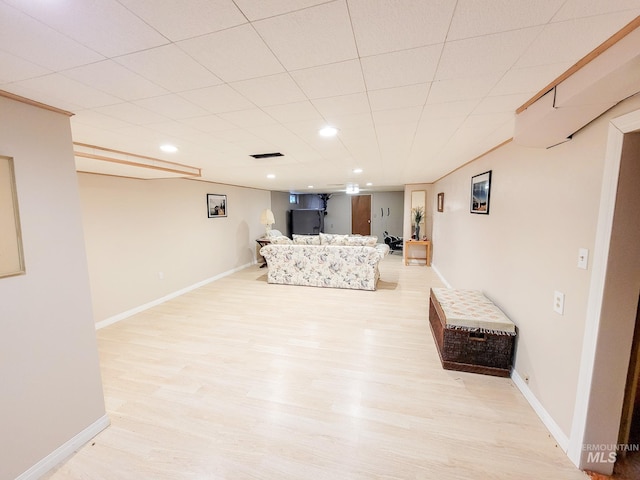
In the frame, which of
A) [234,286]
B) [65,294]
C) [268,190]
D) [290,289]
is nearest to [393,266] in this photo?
[290,289]

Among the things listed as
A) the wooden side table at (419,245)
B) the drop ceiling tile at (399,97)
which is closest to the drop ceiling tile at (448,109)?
the drop ceiling tile at (399,97)

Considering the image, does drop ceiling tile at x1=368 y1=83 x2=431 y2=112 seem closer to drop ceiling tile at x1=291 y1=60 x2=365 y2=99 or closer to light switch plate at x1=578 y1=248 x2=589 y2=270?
drop ceiling tile at x1=291 y1=60 x2=365 y2=99

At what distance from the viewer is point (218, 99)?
150cm

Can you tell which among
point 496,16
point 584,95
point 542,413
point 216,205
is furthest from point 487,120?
point 216,205

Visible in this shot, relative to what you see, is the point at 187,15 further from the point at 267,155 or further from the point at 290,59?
the point at 267,155

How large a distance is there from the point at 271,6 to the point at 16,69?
1.19m

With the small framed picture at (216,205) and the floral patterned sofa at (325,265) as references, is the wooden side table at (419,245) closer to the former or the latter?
the floral patterned sofa at (325,265)

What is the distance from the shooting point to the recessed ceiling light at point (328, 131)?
6.76 ft

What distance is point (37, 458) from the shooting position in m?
1.49

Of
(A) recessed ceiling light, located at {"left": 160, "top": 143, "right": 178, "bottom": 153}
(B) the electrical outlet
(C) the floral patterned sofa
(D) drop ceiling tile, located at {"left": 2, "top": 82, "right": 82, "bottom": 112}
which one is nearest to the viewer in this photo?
(D) drop ceiling tile, located at {"left": 2, "top": 82, "right": 82, "bottom": 112}

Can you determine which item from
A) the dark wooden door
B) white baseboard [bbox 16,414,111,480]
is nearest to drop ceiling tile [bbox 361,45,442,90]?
white baseboard [bbox 16,414,111,480]

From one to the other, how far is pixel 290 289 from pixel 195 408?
9.73 ft

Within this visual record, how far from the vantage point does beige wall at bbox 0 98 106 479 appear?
1368 mm

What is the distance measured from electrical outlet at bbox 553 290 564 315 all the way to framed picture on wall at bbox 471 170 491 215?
4.61 ft
